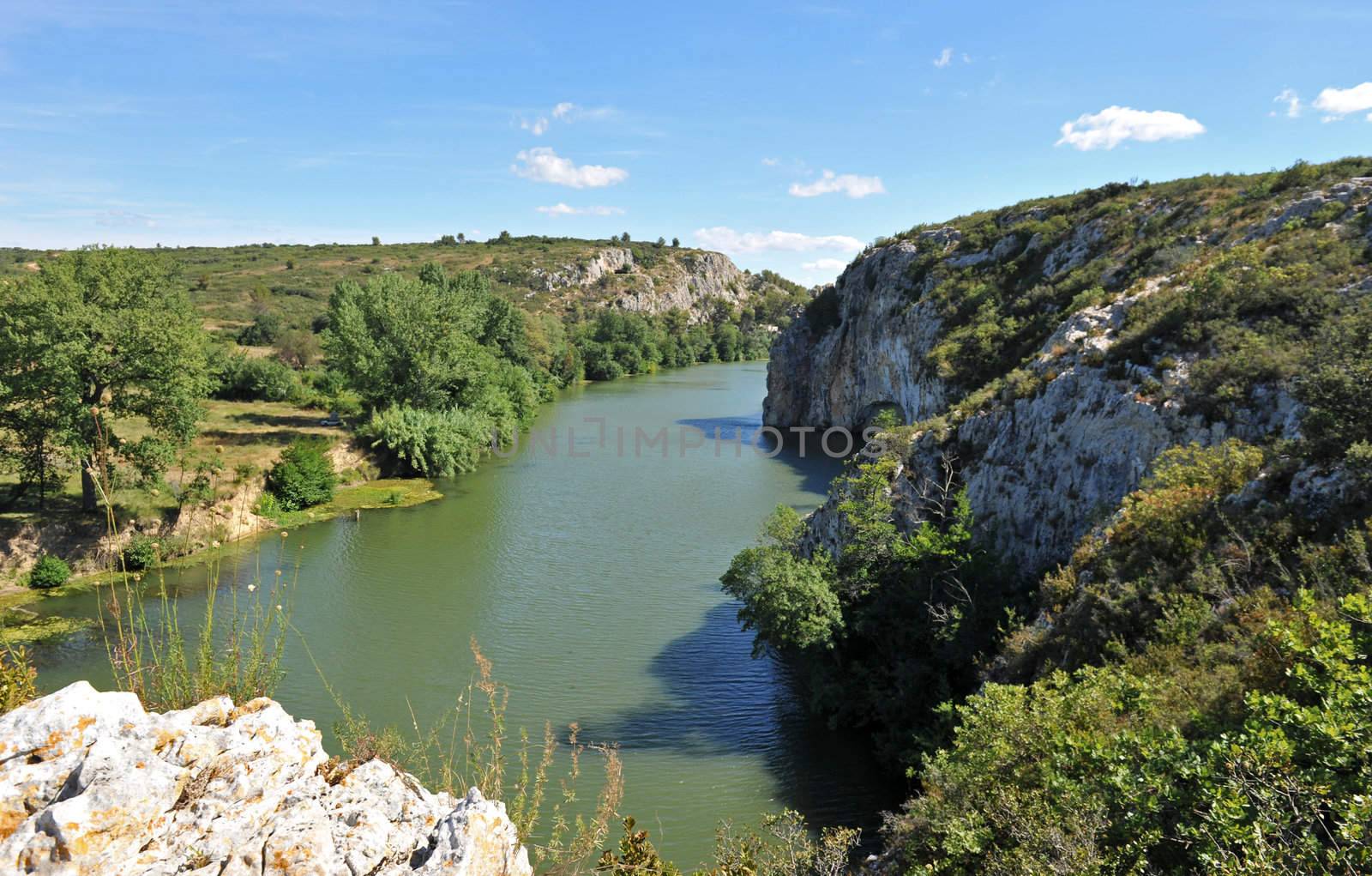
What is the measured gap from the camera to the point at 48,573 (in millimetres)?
20766

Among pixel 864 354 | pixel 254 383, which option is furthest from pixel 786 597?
pixel 254 383

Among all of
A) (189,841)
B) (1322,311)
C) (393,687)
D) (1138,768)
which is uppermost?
(1322,311)

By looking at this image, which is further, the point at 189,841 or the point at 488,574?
the point at 488,574

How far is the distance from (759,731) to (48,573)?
1952 cm

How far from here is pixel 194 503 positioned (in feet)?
76.3

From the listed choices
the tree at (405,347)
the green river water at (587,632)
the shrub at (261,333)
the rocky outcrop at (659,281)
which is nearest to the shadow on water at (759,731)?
the green river water at (587,632)

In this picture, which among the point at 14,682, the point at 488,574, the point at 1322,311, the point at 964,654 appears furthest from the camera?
the point at 488,574

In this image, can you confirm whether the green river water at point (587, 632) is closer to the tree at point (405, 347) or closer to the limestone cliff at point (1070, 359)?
the limestone cliff at point (1070, 359)

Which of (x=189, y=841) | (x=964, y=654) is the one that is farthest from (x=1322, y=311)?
(x=189, y=841)

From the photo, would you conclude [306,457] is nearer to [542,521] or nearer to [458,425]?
[458,425]

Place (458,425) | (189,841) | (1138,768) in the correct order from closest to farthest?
(189,841)
(1138,768)
(458,425)

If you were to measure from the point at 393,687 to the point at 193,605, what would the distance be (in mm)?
7429

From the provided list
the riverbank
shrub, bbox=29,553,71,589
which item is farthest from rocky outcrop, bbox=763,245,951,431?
shrub, bbox=29,553,71,589

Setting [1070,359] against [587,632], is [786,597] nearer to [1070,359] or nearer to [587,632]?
[587,632]
